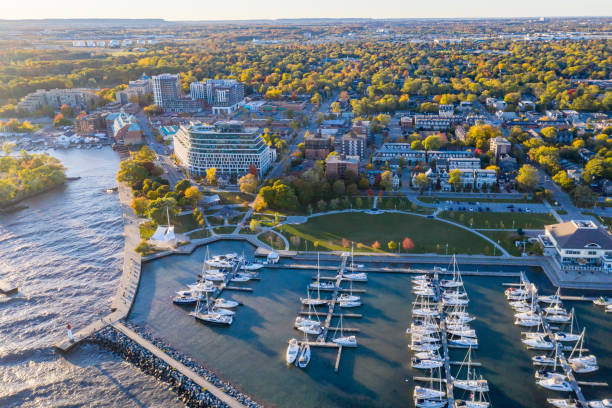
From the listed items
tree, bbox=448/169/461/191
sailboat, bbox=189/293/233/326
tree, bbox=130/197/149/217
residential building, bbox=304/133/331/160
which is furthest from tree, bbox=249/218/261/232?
residential building, bbox=304/133/331/160

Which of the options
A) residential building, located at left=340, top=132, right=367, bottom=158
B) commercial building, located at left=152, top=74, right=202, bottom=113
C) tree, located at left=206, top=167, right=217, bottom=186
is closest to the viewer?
tree, located at left=206, top=167, right=217, bottom=186

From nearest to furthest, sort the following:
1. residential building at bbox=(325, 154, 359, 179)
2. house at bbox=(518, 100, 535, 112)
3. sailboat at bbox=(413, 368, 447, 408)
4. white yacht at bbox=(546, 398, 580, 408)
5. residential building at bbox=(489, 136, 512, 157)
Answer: white yacht at bbox=(546, 398, 580, 408) → sailboat at bbox=(413, 368, 447, 408) → residential building at bbox=(325, 154, 359, 179) → residential building at bbox=(489, 136, 512, 157) → house at bbox=(518, 100, 535, 112)

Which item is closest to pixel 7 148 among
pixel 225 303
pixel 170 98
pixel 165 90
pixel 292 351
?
pixel 165 90

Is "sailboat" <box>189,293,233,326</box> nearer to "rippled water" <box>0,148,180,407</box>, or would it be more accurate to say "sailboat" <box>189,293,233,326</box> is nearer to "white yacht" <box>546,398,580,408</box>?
"rippled water" <box>0,148,180,407</box>

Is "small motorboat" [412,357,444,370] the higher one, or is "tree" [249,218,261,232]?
"tree" [249,218,261,232]

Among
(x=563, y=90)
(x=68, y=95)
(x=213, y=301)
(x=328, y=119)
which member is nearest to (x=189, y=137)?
(x=213, y=301)

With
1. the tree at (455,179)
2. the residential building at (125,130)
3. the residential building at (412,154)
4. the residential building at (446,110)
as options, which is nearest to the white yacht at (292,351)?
the tree at (455,179)
